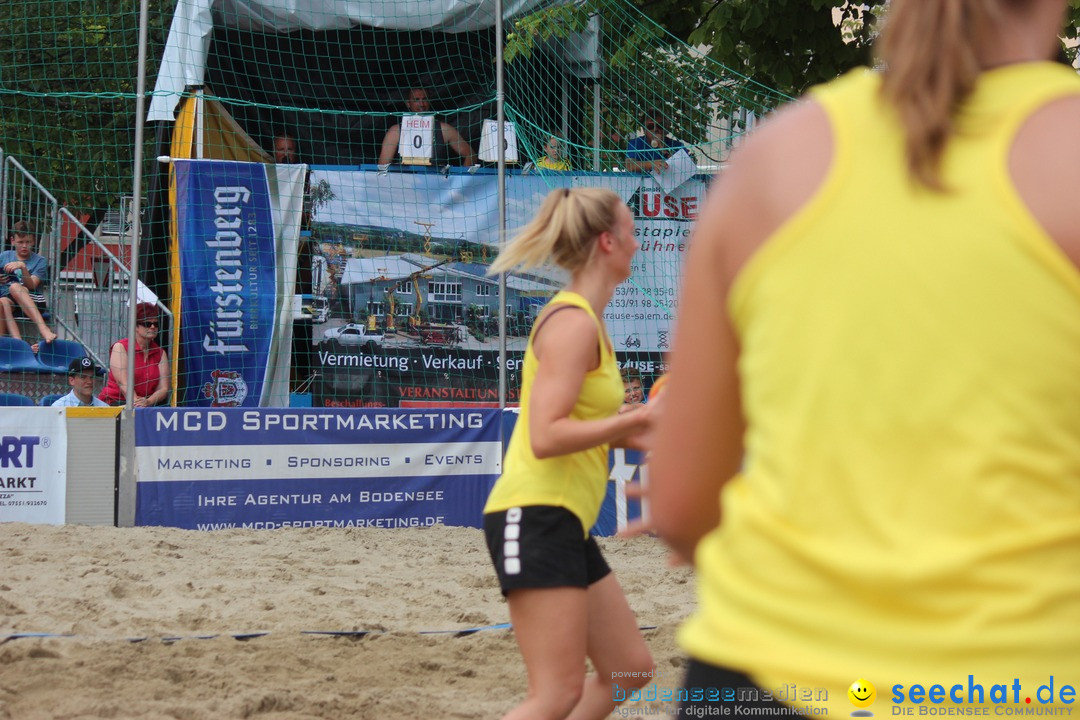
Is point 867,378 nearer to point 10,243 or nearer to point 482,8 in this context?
point 482,8

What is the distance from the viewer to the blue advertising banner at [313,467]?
7527 millimetres

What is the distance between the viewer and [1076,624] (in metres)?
1.05

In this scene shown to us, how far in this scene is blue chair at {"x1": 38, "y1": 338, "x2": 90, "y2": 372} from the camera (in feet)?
32.9

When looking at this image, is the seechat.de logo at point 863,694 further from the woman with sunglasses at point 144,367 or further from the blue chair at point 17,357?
the blue chair at point 17,357

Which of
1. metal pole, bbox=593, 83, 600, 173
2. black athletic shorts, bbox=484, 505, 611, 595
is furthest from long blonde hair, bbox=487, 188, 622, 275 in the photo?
metal pole, bbox=593, 83, 600, 173

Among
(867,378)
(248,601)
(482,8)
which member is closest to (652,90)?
(482,8)

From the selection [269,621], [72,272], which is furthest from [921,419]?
[72,272]

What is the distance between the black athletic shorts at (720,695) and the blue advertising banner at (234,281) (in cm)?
741

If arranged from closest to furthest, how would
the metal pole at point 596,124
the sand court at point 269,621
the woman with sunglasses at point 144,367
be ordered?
the sand court at point 269,621 < the woman with sunglasses at point 144,367 < the metal pole at point 596,124

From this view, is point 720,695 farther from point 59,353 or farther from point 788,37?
point 59,353

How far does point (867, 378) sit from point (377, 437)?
7009 millimetres

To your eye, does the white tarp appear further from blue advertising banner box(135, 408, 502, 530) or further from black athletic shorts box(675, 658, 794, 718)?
black athletic shorts box(675, 658, 794, 718)

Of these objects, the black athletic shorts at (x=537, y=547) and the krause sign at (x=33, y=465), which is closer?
the black athletic shorts at (x=537, y=547)

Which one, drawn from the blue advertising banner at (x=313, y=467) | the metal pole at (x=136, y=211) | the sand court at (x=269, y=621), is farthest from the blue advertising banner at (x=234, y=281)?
the sand court at (x=269, y=621)
